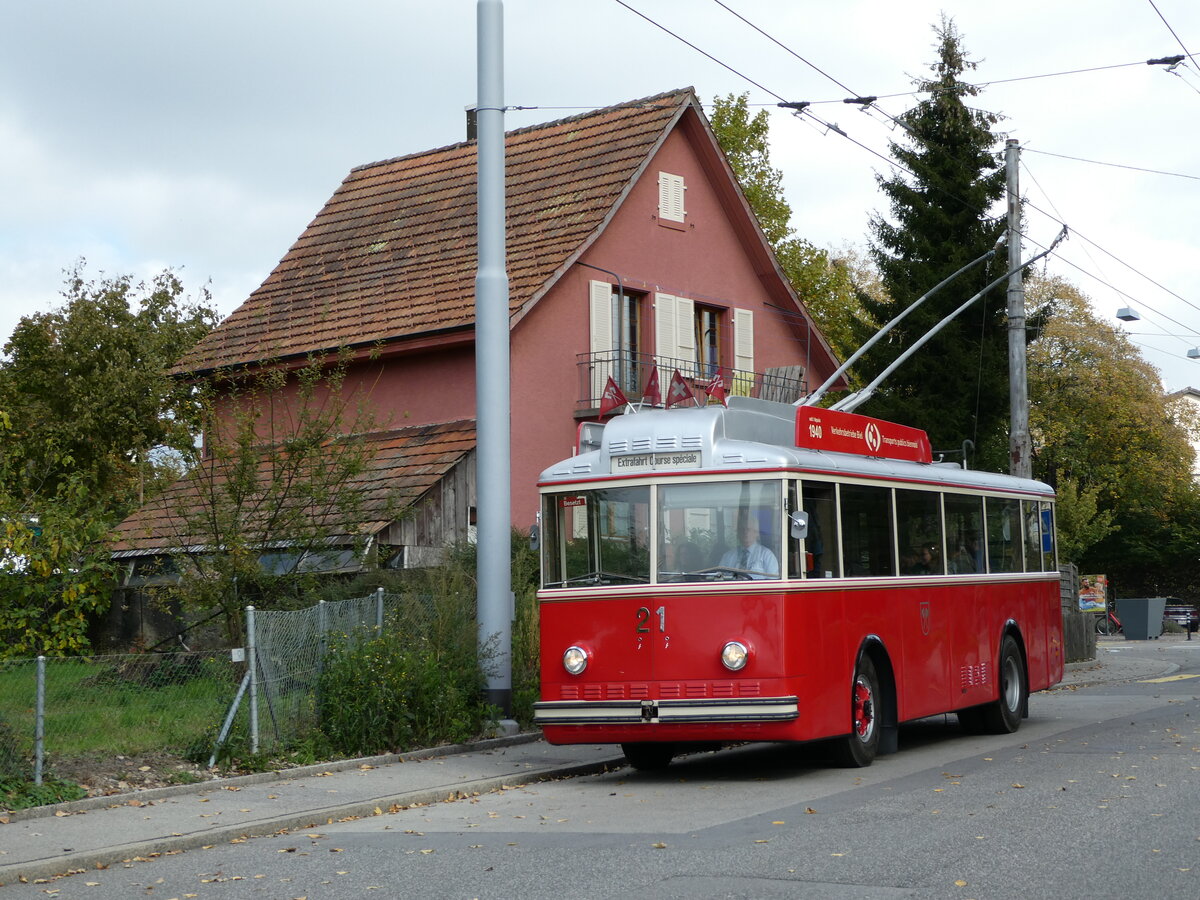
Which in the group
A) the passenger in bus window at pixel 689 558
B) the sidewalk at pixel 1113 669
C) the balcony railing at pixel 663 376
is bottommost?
the sidewalk at pixel 1113 669

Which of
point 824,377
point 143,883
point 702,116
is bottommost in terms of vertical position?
point 143,883

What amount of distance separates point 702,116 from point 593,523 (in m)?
17.2

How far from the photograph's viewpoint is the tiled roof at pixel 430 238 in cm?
2619

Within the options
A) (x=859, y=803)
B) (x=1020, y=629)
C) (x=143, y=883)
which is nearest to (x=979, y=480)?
(x=1020, y=629)

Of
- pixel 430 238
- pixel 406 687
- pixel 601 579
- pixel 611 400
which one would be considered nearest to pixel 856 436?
pixel 601 579

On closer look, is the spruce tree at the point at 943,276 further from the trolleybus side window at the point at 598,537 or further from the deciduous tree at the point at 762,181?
the trolleybus side window at the point at 598,537

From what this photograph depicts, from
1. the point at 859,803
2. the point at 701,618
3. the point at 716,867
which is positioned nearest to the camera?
the point at 716,867

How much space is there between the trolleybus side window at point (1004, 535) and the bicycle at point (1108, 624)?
36129 mm

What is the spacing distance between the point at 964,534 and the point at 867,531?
2627 millimetres

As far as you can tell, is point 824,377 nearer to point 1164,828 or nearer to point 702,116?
point 702,116

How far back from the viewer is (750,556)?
12.9m

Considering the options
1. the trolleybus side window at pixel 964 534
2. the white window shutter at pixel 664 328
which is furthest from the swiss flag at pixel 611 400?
the trolleybus side window at pixel 964 534

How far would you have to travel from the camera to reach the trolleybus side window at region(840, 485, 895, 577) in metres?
13.8

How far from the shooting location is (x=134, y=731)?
13352 mm
